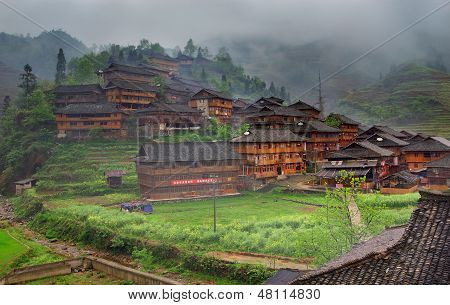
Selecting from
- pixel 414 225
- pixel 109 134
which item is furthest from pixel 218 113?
pixel 414 225

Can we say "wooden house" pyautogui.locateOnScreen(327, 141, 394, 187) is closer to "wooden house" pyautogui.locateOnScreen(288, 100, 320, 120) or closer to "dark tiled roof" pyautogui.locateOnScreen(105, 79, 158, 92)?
"wooden house" pyautogui.locateOnScreen(288, 100, 320, 120)

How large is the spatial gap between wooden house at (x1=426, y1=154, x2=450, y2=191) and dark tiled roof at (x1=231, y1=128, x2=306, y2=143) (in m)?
14.5

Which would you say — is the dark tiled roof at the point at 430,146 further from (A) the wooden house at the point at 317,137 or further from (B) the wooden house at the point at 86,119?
(B) the wooden house at the point at 86,119

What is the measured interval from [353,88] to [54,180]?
10166 centimetres

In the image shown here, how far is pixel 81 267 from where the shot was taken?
83.0ft

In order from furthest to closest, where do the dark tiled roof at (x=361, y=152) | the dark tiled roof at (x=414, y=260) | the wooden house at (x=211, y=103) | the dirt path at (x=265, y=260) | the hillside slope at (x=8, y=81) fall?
the hillside slope at (x=8, y=81) → the wooden house at (x=211, y=103) → the dark tiled roof at (x=361, y=152) → the dirt path at (x=265, y=260) → the dark tiled roof at (x=414, y=260)

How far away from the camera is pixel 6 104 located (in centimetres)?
6462

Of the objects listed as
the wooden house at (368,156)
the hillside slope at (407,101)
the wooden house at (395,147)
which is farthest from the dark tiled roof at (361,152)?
the hillside slope at (407,101)

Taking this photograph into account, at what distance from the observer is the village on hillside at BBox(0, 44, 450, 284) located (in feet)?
45.0

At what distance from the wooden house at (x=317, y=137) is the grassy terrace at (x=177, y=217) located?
1245 cm

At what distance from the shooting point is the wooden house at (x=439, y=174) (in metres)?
38.2

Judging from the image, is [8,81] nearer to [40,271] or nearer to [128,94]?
[128,94]

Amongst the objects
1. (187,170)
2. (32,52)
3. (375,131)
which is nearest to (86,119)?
(187,170)

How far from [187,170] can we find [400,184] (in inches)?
798
